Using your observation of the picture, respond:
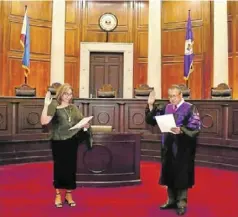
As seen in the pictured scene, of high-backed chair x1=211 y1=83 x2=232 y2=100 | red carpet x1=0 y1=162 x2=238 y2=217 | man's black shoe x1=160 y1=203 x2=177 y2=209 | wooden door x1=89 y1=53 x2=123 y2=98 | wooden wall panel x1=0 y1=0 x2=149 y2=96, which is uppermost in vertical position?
wooden wall panel x1=0 y1=0 x2=149 y2=96

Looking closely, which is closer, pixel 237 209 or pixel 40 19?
pixel 237 209

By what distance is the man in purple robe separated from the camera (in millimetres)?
4371

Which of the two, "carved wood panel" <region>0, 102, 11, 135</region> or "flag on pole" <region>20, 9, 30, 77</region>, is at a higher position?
"flag on pole" <region>20, 9, 30, 77</region>

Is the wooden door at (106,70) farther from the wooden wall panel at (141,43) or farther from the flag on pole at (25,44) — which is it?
the flag on pole at (25,44)

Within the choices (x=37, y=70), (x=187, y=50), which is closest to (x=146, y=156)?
(x=187, y=50)

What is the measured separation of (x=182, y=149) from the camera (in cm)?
442

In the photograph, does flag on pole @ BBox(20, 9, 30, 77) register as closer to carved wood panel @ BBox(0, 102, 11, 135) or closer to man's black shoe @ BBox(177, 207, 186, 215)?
carved wood panel @ BBox(0, 102, 11, 135)

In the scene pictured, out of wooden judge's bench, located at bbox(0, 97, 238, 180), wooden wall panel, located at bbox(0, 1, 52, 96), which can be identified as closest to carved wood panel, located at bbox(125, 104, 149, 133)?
wooden judge's bench, located at bbox(0, 97, 238, 180)

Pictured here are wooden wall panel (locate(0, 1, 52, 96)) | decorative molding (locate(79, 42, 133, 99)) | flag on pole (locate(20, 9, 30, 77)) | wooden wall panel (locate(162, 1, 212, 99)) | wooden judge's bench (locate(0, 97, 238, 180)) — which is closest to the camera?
wooden judge's bench (locate(0, 97, 238, 180))

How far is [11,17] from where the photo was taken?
11.3 metres

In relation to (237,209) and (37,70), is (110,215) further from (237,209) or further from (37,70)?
(37,70)

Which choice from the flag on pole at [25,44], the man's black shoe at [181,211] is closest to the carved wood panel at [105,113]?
the flag on pole at [25,44]

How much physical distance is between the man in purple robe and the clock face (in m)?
8.05

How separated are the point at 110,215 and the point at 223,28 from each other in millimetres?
7084
